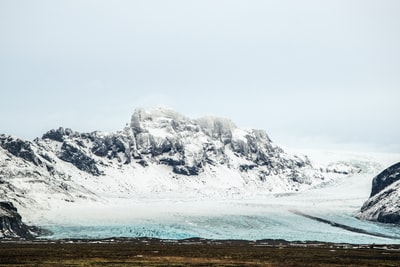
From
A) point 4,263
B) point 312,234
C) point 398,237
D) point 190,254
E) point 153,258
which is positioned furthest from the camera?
point 312,234

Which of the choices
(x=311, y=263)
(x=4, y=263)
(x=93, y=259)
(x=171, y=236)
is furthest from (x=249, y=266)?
(x=171, y=236)

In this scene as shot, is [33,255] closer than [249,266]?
No

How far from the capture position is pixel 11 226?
17012cm

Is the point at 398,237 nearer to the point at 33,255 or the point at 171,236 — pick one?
the point at 171,236

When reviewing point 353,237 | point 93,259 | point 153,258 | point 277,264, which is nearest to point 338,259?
point 277,264

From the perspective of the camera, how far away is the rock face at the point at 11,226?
165500 millimetres

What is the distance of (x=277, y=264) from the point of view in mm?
97188

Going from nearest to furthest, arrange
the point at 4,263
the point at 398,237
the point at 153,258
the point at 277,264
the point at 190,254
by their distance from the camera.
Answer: the point at 4,263, the point at 277,264, the point at 153,258, the point at 190,254, the point at 398,237

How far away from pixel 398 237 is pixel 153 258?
368 ft

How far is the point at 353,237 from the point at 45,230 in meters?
113

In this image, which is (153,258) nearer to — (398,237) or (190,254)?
(190,254)

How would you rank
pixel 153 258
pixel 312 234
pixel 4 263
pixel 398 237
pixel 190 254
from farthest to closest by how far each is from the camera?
pixel 312 234 < pixel 398 237 < pixel 190 254 < pixel 153 258 < pixel 4 263

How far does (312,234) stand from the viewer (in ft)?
654

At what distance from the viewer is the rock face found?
16550 centimetres
